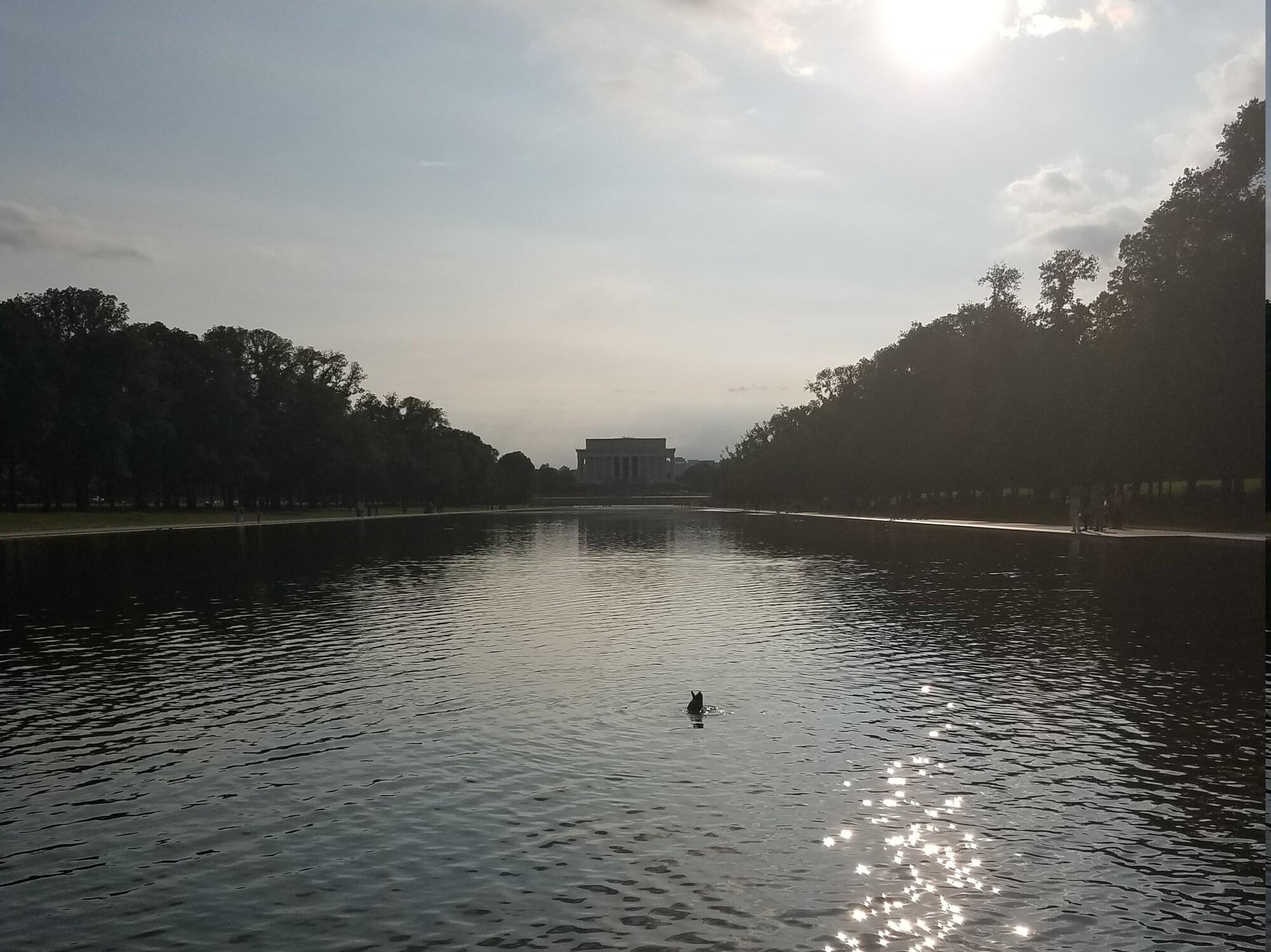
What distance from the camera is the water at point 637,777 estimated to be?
26.3 feet

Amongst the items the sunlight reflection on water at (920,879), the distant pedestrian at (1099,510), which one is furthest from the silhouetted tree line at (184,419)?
the sunlight reflection on water at (920,879)

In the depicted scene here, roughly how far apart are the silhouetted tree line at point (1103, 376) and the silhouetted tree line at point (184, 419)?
5641 cm

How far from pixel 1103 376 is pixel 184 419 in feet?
260

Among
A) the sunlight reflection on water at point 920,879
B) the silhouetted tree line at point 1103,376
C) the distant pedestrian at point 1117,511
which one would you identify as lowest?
the sunlight reflection on water at point 920,879

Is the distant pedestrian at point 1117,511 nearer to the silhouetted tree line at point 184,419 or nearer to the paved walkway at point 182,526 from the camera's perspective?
the paved walkway at point 182,526

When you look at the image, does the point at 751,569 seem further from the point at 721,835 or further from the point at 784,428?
the point at 784,428

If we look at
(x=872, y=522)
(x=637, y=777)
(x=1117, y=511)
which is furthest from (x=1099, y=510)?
(x=637, y=777)

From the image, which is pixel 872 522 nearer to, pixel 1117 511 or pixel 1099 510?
pixel 1117 511

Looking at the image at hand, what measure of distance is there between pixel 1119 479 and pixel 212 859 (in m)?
66.6

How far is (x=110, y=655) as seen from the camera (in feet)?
63.2

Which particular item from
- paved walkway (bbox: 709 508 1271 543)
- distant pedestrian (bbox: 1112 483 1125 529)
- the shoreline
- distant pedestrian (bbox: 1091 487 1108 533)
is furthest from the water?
distant pedestrian (bbox: 1112 483 1125 529)

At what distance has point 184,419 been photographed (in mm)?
98750

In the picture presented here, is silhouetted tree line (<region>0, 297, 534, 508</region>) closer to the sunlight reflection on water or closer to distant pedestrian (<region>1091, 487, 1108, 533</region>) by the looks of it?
distant pedestrian (<region>1091, 487, 1108, 533</region>)

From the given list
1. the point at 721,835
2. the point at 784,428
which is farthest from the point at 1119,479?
the point at 784,428
